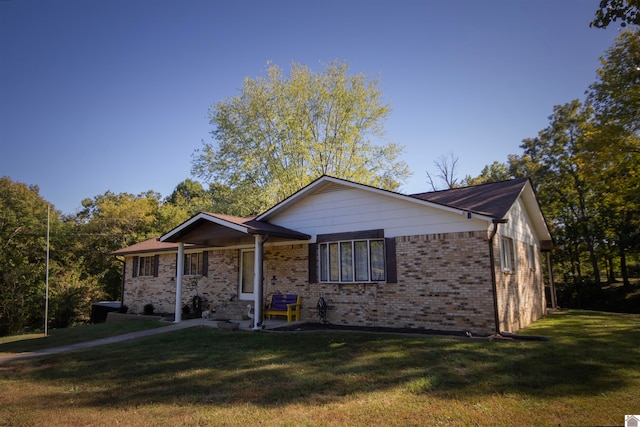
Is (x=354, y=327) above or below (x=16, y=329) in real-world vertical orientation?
above

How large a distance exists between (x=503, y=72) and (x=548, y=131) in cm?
2050

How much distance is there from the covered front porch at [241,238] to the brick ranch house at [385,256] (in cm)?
4

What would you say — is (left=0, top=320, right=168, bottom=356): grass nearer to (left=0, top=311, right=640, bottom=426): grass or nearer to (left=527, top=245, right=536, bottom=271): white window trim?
(left=0, top=311, right=640, bottom=426): grass

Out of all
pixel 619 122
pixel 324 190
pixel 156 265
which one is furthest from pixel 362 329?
pixel 619 122

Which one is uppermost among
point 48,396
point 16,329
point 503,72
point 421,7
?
point 421,7

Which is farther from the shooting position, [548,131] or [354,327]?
[548,131]

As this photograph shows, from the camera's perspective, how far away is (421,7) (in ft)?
38.0

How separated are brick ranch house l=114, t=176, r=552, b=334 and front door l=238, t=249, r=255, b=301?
0.04 metres

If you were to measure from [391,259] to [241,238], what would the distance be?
17.3 ft

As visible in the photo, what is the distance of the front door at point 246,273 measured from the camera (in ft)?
48.1

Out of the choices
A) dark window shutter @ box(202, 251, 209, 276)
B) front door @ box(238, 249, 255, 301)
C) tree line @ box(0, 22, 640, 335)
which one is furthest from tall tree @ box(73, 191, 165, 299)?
front door @ box(238, 249, 255, 301)

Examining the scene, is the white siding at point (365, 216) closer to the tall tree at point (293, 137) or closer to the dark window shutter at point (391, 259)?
the dark window shutter at point (391, 259)

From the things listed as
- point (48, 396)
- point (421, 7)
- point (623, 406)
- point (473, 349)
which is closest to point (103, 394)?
point (48, 396)

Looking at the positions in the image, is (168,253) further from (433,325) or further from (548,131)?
(548,131)
